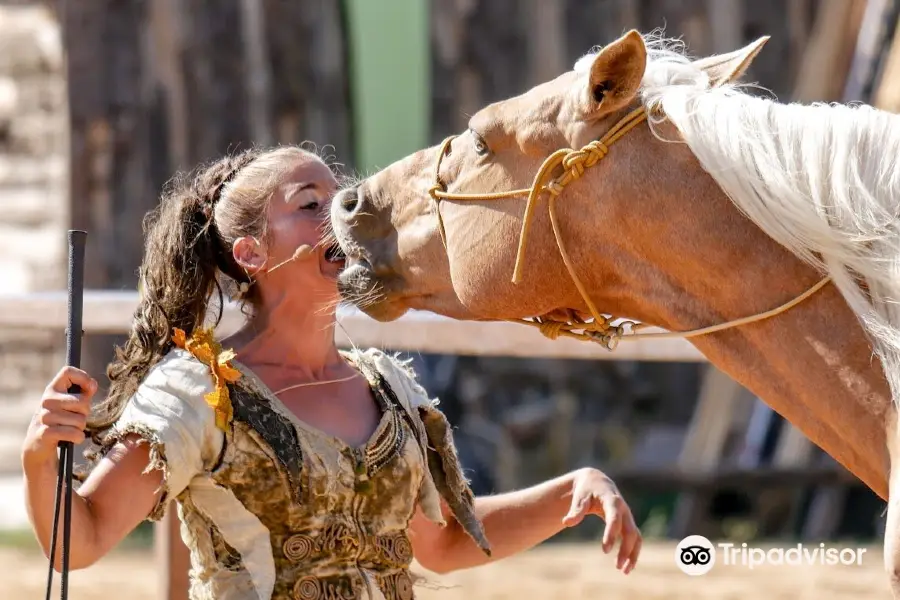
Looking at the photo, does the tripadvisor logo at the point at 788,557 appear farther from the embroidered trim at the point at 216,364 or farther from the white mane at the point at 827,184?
the white mane at the point at 827,184

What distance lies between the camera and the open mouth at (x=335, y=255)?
2604 mm

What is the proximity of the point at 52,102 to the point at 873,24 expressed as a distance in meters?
4.77

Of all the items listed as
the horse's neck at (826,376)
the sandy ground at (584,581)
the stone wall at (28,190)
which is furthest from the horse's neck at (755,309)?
the stone wall at (28,190)

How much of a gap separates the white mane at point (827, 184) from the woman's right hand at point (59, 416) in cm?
110

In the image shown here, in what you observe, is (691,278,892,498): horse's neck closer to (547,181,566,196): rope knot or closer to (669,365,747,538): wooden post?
(547,181,566,196): rope knot

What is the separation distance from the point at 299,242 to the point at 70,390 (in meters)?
0.61

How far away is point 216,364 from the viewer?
2338mm

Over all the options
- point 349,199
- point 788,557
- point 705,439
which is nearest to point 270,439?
point 349,199

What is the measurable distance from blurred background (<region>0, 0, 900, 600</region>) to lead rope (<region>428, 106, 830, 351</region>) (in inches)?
175

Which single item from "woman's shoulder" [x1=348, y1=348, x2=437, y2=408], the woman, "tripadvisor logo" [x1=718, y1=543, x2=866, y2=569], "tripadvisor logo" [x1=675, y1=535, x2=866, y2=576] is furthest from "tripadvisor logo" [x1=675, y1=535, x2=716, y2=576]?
"tripadvisor logo" [x1=718, y1=543, x2=866, y2=569]

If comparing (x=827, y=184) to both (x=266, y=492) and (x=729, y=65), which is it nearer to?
(x=729, y=65)

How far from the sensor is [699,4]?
7172 mm

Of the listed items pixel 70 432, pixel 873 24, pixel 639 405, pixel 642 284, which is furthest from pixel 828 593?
pixel 70 432

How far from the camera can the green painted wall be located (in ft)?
25.1
